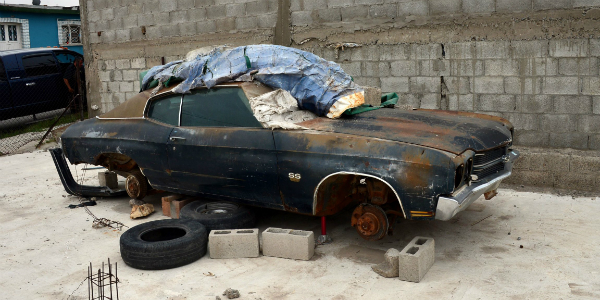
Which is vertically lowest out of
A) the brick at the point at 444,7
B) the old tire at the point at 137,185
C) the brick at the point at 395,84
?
the old tire at the point at 137,185

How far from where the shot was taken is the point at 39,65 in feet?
40.4

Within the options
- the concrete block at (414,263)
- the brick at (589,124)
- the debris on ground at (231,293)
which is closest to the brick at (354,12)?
the brick at (589,124)

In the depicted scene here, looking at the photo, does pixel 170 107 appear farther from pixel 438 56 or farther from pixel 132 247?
pixel 438 56

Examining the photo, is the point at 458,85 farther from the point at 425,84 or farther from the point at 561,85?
the point at 561,85

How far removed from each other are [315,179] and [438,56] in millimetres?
3696

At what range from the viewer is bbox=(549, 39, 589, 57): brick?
255 inches

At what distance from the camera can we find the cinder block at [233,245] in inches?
185

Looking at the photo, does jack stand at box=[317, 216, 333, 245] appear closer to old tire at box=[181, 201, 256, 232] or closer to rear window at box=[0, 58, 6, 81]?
old tire at box=[181, 201, 256, 232]

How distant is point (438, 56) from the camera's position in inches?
290

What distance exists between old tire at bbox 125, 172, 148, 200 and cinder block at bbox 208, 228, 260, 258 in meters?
1.87

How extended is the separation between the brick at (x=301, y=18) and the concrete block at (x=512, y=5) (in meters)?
2.85

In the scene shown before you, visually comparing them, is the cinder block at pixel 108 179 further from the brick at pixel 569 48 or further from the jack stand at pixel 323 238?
the brick at pixel 569 48

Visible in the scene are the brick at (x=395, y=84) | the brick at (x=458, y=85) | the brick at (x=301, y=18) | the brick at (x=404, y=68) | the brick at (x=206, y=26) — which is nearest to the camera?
the brick at (x=458, y=85)

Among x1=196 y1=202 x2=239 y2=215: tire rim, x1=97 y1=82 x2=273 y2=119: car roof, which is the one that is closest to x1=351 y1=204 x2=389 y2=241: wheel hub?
x1=196 y1=202 x2=239 y2=215: tire rim
